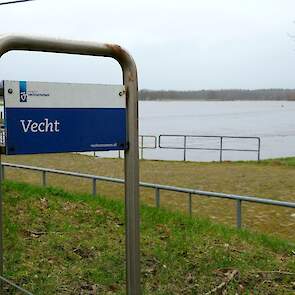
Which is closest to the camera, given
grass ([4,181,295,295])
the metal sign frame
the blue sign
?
the blue sign

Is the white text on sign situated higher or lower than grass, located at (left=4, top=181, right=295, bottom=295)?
higher

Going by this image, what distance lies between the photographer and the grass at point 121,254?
12.1 ft

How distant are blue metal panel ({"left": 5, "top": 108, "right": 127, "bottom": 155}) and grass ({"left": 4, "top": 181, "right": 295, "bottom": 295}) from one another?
53.9 inches

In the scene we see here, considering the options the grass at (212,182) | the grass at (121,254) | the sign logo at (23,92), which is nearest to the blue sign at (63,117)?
the sign logo at (23,92)

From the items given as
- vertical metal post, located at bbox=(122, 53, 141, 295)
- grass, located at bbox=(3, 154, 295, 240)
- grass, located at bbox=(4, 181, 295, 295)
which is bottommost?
grass, located at bbox=(3, 154, 295, 240)

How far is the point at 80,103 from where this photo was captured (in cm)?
256

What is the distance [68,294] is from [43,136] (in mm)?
1455

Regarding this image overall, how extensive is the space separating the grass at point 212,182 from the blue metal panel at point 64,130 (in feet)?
13.2

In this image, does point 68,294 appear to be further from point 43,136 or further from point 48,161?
point 48,161

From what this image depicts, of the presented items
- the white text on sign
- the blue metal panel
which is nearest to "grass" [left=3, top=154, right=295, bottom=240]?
the blue metal panel

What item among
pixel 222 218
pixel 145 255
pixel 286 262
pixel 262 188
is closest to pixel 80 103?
pixel 145 255

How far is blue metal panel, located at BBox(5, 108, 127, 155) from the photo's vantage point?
7.77 feet

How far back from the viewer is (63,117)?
2496 millimetres

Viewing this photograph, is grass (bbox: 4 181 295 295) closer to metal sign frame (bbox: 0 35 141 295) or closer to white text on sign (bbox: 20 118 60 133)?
metal sign frame (bbox: 0 35 141 295)
